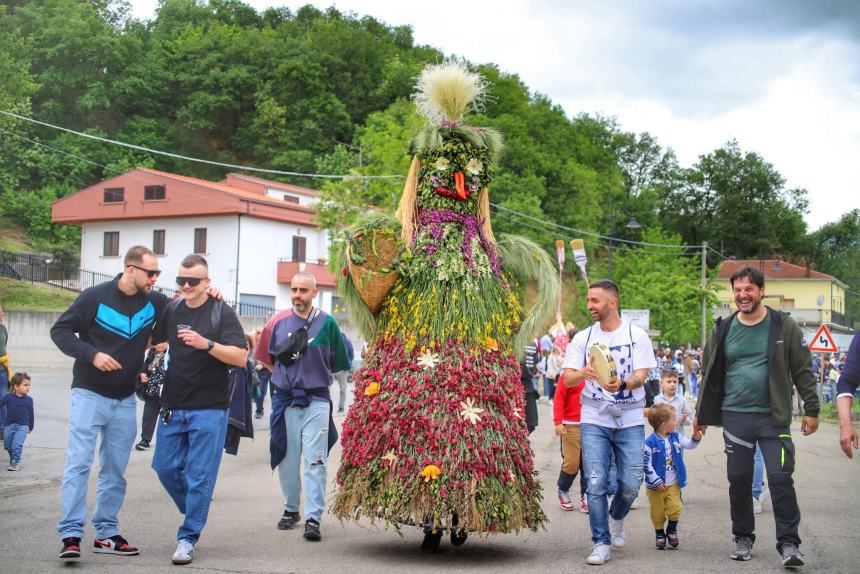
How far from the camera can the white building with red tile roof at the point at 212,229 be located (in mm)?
48625

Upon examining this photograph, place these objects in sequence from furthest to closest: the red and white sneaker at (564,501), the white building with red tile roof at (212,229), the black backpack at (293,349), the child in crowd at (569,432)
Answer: the white building with red tile roof at (212,229), the red and white sneaker at (564,501), the child in crowd at (569,432), the black backpack at (293,349)

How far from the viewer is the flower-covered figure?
6.53 m

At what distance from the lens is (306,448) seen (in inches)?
312

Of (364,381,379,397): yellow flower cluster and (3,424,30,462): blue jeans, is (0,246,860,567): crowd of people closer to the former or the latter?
(364,381,379,397): yellow flower cluster

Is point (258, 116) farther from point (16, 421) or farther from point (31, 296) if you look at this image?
point (16, 421)

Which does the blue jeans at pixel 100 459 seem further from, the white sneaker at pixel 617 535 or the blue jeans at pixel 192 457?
the white sneaker at pixel 617 535

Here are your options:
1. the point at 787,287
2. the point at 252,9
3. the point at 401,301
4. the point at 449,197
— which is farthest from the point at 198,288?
the point at 787,287

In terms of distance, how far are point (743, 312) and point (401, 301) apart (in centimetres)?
246

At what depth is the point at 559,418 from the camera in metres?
9.24

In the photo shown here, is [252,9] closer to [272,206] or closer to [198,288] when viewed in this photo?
[272,206]

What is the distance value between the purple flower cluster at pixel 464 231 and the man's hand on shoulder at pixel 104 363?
2257 millimetres

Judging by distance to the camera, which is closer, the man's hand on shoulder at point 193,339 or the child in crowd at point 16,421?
the man's hand on shoulder at point 193,339

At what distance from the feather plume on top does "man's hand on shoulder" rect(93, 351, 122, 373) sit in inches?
117

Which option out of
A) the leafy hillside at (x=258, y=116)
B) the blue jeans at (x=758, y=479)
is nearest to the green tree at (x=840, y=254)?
the leafy hillside at (x=258, y=116)
